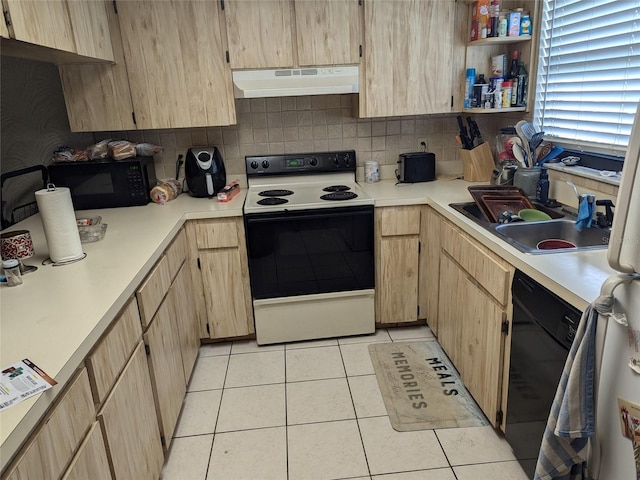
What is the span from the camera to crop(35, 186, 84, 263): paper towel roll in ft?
5.07

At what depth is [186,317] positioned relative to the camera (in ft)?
7.73

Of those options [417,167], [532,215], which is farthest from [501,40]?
[532,215]

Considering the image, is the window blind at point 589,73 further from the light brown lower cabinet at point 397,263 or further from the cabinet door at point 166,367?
the cabinet door at point 166,367

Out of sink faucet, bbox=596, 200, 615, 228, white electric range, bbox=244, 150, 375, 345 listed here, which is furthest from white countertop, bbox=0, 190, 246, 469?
sink faucet, bbox=596, 200, 615, 228

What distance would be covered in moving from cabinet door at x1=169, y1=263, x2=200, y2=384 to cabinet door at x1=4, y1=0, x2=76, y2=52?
3.65 ft

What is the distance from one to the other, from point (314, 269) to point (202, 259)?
638 mm

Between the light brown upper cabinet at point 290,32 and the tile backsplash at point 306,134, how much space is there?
0.39 meters

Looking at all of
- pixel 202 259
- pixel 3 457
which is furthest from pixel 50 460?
pixel 202 259

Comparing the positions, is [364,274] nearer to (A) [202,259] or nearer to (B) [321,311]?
(B) [321,311]

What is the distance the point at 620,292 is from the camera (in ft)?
3.34

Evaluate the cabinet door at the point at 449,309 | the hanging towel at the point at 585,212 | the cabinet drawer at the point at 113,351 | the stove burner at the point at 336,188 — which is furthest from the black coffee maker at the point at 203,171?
the hanging towel at the point at 585,212

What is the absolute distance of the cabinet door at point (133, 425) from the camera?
1289 mm

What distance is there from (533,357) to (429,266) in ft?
3.70

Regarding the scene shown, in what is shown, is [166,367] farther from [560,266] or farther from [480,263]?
[560,266]
